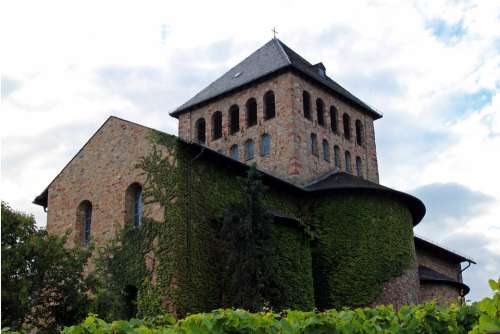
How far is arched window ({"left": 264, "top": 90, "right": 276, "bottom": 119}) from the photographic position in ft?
104

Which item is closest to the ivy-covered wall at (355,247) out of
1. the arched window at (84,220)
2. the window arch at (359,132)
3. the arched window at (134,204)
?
the arched window at (134,204)

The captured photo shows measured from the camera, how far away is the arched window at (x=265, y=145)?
30781mm

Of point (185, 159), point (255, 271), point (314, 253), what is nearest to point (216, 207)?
point (185, 159)

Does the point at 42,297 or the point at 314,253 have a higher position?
the point at 314,253

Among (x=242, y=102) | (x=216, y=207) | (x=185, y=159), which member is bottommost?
(x=216, y=207)

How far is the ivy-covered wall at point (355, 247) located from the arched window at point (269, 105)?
744cm

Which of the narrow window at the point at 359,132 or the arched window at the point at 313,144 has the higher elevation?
the narrow window at the point at 359,132

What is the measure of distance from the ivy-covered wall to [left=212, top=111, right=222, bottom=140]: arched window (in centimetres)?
961

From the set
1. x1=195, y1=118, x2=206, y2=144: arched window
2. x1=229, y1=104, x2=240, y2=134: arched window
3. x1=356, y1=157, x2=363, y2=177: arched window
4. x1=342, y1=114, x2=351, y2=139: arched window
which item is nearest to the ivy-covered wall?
x1=229, y1=104, x2=240, y2=134: arched window

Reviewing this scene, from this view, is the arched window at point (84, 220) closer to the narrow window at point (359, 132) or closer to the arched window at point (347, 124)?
the arched window at point (347, 124)

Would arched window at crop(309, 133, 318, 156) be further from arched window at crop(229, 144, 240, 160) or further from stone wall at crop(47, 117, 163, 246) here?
stone wall at crop(47, 117, 163, 246)

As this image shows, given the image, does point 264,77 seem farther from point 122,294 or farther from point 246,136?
point 122,294

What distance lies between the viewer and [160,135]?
21.3 meters

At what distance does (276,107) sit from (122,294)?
13950 millimetres
